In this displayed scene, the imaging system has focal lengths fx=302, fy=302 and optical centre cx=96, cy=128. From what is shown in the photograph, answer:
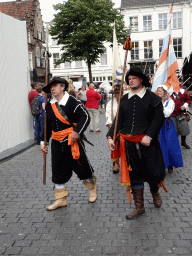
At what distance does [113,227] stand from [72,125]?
1.37 m

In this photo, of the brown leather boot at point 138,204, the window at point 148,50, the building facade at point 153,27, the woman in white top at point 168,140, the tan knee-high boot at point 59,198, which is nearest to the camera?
the brown leather boot at point 138,204

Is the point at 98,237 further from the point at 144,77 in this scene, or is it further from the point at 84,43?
the point at 84,43

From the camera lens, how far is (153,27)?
38.5 m

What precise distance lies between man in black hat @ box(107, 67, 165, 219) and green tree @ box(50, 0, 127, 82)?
70.6ft

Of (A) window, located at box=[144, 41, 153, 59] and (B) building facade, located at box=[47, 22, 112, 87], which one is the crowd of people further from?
(B) building facade, located at box=[47, 22, 112, 87]

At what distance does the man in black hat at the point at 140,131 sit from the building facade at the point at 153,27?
115 feet

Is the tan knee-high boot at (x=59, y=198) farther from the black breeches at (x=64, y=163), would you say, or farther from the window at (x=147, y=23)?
the window at (x=147, y=23)

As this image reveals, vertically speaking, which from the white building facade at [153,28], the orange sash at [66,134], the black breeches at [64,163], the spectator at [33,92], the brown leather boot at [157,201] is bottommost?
the brown leather boot at [157,201]

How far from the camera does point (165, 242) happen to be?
10.2ft

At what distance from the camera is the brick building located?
3725 centimetres

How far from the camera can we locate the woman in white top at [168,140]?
548cm

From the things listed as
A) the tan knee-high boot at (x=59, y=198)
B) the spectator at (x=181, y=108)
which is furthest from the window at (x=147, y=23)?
the tan knee-high boot at (x=59, y=198)

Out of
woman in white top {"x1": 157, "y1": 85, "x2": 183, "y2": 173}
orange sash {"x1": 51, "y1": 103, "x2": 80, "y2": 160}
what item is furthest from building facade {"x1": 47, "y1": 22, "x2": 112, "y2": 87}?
orange sash {"x1": 51, "y1": 103, "x2": 80, "y2": 160}

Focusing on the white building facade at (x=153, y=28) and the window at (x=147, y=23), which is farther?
the window at (x=147, y=23)
